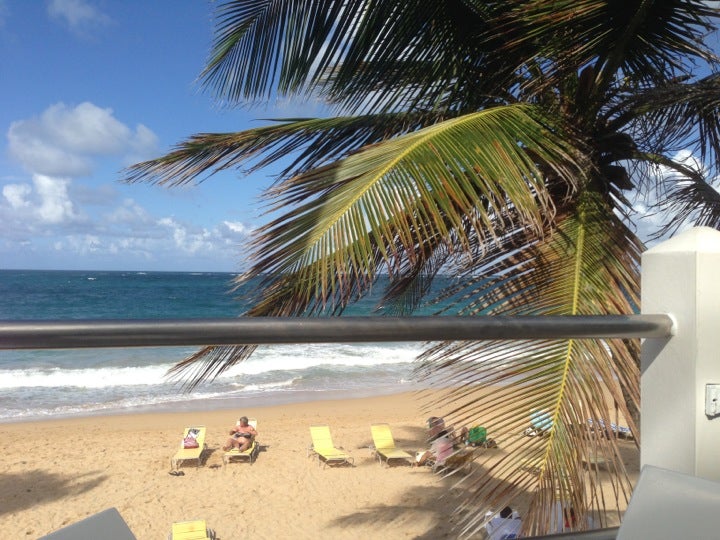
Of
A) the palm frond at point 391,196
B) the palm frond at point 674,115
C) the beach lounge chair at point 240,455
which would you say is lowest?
the beach lounge chair at point 240,455

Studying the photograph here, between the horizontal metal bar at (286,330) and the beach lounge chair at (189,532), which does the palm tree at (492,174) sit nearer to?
the horizontal metal bar at (286,330)

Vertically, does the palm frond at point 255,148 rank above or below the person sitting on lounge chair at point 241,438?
above

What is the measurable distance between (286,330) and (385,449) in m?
9.00

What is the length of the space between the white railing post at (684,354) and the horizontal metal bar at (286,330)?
0.24m

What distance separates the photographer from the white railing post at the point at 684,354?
1461mm

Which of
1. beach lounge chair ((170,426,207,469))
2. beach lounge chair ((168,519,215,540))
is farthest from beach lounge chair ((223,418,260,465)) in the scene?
beach lounge chair ((168,519,215,540))

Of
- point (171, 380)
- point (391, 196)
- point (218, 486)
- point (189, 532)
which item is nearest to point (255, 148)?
point (391, 196)

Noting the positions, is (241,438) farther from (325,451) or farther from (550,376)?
→ (550,376)

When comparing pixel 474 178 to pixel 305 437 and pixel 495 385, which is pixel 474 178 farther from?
pixel 305 437

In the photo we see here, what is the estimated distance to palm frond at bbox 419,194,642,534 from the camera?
2.39 metres

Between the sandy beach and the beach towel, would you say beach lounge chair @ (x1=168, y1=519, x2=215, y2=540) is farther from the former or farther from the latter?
the beach towel

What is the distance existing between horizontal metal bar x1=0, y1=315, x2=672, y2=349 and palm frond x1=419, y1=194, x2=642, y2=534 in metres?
0.97

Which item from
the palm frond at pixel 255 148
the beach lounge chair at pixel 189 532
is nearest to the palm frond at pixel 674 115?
the palm frond at pixel 255 148

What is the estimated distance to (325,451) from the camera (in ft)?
31.9
